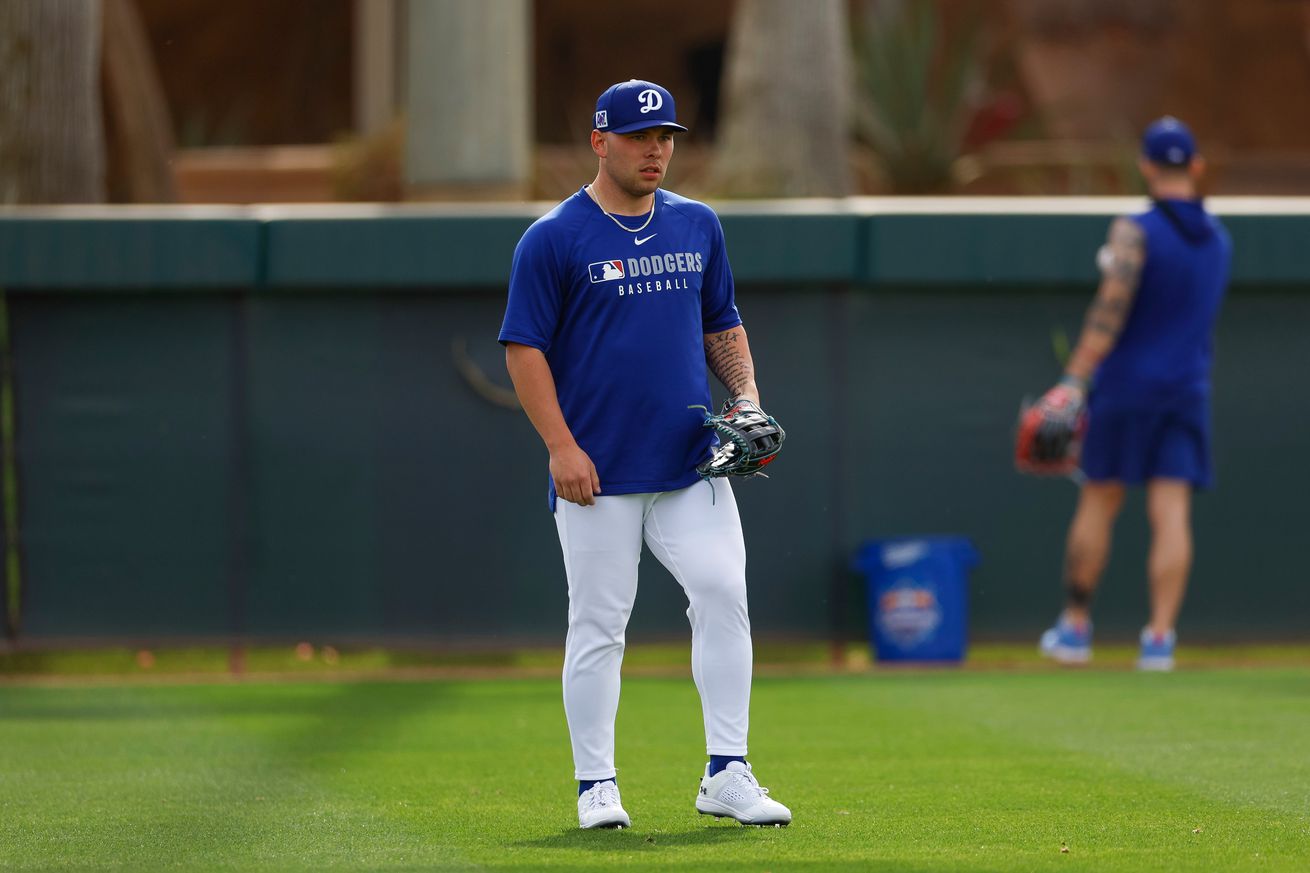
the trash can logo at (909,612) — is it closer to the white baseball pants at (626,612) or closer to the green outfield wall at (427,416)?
the green outfield wall at (427,416)

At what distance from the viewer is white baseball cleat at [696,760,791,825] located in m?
5.43

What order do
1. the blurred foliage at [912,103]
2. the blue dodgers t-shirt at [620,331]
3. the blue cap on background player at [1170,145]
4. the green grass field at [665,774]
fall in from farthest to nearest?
the blurred foliage at [912,103], the blue cap on background player at [1170,145], the blue dodgers t-shirt at [620,331], the green grass field at [665,774]

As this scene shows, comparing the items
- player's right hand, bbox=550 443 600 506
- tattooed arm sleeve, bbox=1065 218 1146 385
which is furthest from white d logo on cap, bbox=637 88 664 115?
tattooed arm sleeve, bbox=1065 218 1146 385

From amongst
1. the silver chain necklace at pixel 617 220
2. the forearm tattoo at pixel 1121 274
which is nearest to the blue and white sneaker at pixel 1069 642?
the forearm tattoo at pixel 1121 274

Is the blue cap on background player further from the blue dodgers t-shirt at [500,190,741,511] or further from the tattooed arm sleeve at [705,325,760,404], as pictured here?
the blue dodgers t-shirt at [500,190,741,511]

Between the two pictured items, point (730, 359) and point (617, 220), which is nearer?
point (617, 220)

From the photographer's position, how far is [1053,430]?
9430mm

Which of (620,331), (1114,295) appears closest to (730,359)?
(620,331)

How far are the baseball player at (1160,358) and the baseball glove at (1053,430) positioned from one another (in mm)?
10

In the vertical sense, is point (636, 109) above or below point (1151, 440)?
above

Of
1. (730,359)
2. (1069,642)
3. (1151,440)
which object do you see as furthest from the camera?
(1069,642)

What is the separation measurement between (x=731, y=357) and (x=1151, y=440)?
4.41m

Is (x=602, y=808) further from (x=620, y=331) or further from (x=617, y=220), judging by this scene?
(x=617, y=220)

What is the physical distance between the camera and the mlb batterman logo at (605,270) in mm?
5445
